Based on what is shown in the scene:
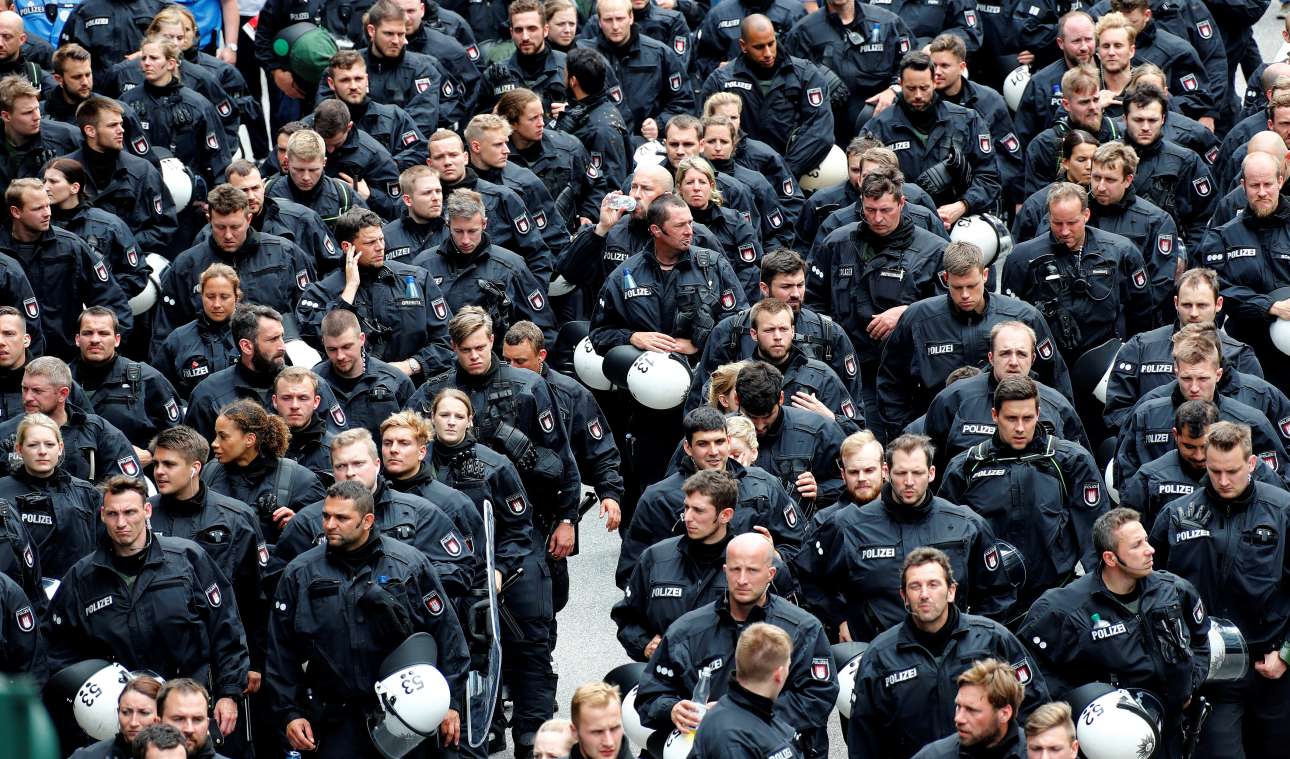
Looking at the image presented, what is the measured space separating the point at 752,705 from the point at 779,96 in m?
7.74

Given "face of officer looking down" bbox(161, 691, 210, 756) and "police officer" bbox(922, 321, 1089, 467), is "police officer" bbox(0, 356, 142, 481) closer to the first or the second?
"face of officer looking down" bbox(161, 691, 210, 756)

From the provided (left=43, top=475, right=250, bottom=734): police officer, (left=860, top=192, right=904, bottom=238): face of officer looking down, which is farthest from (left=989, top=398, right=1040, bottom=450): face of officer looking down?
(left=43, top=475, right=250, bottom=734): police officer

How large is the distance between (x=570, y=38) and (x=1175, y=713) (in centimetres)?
771

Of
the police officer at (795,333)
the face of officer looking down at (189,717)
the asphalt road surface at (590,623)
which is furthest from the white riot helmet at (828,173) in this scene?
the face of officer looking down at (189,717)

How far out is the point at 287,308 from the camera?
35.6 feet

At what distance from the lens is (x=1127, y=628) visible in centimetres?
759

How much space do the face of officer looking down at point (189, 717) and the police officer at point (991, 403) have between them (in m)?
3.95

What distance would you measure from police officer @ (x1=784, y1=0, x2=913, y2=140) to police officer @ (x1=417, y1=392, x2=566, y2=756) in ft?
19.2

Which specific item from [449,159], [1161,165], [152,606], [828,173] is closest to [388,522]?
[152,606]

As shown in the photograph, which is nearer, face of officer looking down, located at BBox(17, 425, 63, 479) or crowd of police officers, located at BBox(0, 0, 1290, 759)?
crowd of police officers, located at BBox(0, 0, 1290, 759)

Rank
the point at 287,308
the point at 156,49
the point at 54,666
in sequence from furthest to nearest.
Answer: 1. the point at 156,49
2. the point at 287,308
3. the point at 54,666

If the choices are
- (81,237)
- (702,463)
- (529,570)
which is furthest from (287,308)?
(702,463)

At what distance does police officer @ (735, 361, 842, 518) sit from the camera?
8781 millimetres

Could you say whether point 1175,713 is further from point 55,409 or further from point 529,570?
point 55,409
